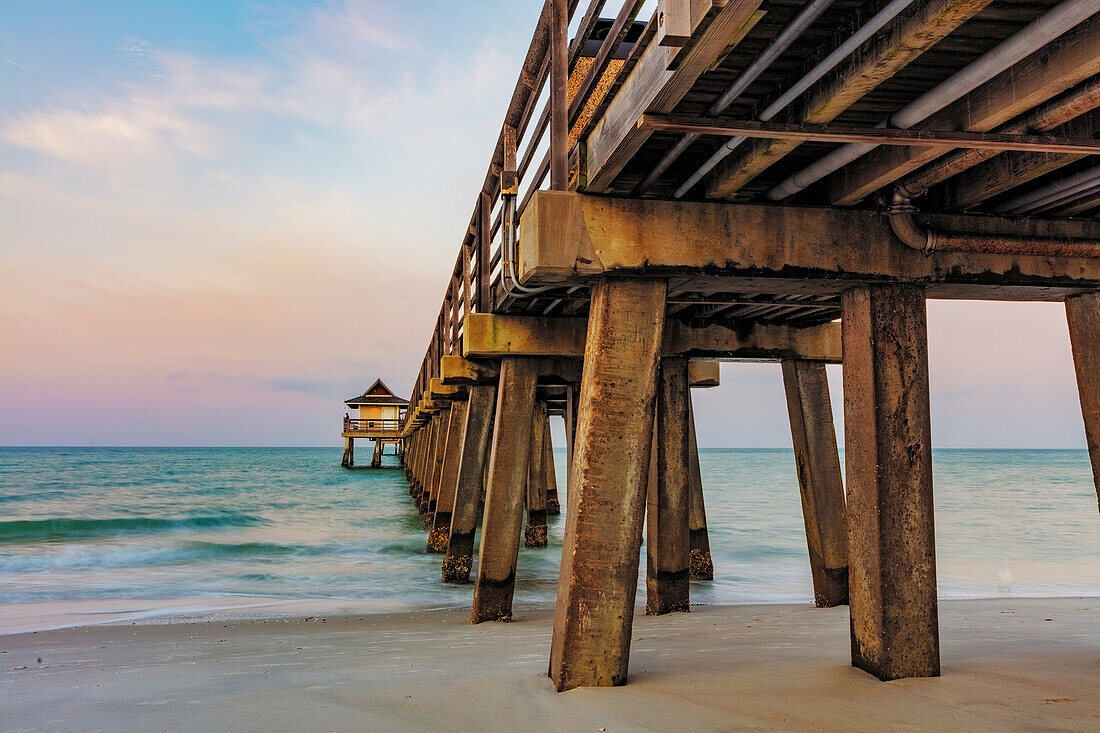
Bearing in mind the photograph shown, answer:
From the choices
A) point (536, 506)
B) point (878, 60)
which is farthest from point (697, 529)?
point (878, 60)

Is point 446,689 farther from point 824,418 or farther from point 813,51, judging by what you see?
point 824,418

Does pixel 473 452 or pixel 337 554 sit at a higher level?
pixel 473 452

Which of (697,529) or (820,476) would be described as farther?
(697,529)

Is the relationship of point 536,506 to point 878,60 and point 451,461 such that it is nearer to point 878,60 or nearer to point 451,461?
point 451,461

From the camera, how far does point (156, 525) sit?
81.8ft

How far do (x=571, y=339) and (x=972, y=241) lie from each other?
4.04m

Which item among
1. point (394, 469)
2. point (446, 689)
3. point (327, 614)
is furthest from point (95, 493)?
point (446, 689)

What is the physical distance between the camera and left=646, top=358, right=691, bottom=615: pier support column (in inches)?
275

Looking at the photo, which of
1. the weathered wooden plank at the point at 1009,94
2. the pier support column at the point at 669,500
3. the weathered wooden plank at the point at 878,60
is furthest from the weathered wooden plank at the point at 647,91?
the pier support column at the point at 669,500

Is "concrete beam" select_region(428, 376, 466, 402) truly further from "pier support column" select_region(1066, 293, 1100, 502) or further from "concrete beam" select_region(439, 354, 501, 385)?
"pier support column" select_region(1066, 293, 1100, 502)

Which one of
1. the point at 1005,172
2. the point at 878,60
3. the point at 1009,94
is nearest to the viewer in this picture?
the point at 878,60

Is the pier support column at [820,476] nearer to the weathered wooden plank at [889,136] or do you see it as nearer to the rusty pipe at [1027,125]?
the rusty pipe at [1027,125]

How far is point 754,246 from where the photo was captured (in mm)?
4164

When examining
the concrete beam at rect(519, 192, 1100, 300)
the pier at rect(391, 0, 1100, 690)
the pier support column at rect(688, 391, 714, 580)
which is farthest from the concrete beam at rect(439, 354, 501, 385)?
the concrete beam at rect(519, 192, 1100, 300)
